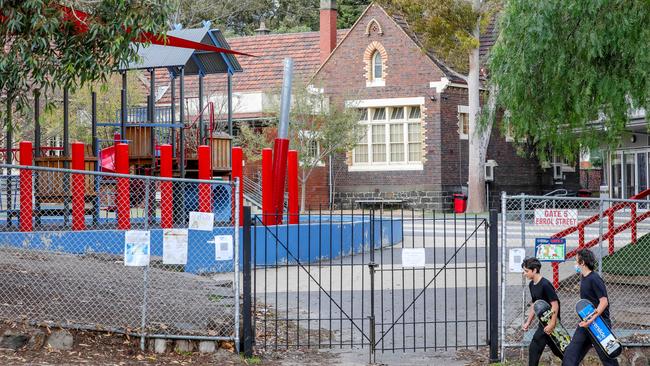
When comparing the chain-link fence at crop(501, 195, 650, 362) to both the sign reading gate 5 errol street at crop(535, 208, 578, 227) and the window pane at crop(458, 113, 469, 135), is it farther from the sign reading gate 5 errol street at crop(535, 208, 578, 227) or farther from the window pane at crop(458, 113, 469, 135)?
the window pane at crop(458, 113, 469, 135)

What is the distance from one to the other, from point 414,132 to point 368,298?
24222 mm

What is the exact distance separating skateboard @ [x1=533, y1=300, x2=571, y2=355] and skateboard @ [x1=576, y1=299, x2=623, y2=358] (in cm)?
38

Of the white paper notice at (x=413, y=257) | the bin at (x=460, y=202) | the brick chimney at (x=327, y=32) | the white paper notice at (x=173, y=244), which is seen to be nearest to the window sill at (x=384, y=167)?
the bin at (x=460, y=202)

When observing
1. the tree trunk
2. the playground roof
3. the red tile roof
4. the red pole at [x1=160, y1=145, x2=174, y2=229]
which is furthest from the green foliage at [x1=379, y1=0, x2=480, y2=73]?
the red pole at [x1=160, y1=145, x2=174, y2=229]

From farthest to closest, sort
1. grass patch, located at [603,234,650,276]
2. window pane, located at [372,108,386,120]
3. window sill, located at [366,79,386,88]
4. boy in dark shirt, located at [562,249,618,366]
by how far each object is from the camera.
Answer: window pane, located at [372,108,386,120] < window sill, located at [366,79,386,88] < grass patch, located at [603,234,650,276] < boy in dark shirt, located at [562,249,618,366]

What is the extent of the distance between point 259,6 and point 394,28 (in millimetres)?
21357

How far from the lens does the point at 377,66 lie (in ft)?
135

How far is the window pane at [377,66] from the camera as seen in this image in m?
41.0

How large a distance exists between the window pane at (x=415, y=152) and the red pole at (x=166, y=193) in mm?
21742

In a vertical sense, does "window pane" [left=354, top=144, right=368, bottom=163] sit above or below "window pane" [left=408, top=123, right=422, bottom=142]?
below

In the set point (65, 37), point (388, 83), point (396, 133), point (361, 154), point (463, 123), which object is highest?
point (388, 83)

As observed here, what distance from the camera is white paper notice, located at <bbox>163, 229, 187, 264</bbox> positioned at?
11406mm

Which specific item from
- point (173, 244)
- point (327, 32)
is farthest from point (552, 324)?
point (327, 32)

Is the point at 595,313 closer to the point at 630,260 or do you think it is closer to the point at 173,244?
the point at 173,244
